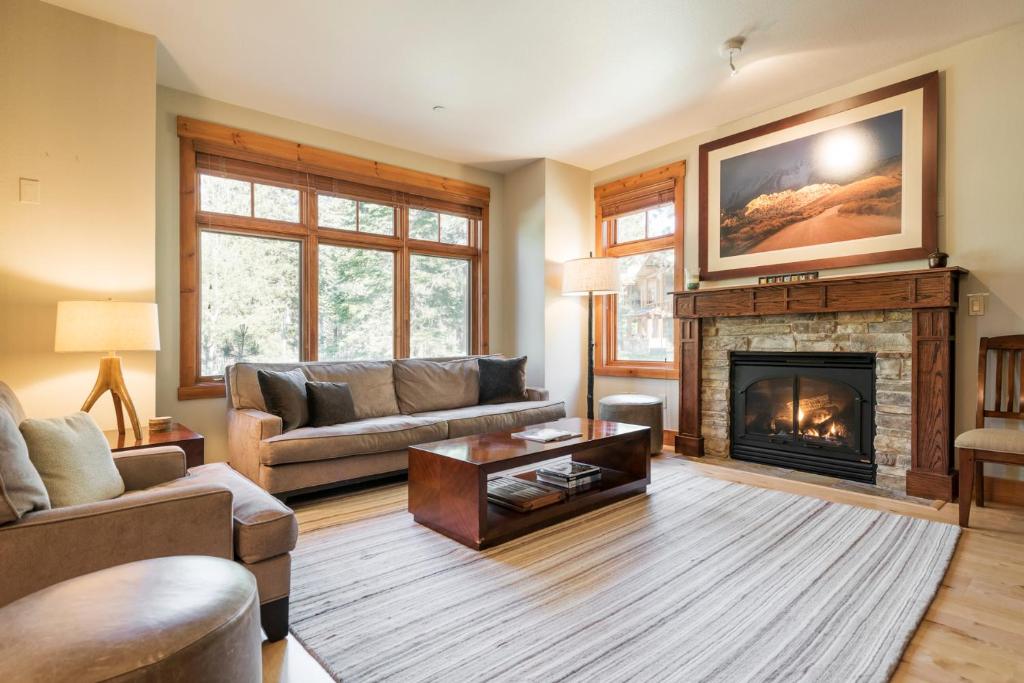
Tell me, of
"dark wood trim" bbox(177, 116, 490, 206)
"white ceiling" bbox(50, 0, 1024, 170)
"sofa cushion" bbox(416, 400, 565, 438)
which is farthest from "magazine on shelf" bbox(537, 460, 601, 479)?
"dark wood trim" bbox(177, 116, 490, 206)

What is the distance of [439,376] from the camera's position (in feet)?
14.6

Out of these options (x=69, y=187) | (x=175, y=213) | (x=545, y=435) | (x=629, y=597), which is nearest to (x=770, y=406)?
(x=545, y=435)

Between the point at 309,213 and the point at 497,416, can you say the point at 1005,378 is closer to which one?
the point at 497,416

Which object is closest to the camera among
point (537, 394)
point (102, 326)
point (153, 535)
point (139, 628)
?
point (139, 628)

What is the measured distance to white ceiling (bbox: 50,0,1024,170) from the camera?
2.81 metres

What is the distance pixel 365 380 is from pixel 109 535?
105 inches

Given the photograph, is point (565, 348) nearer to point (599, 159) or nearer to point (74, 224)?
point (599, 159)

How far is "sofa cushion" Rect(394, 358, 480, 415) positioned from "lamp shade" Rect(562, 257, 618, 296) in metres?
1.23

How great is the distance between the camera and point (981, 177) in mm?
3162

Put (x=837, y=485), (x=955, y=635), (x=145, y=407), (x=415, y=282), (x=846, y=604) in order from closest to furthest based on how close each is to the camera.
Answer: (x=955, y=635)
(x=846, y=604)
(x=145, y=407)
(x=837, y=485)
(x=415, y=282)

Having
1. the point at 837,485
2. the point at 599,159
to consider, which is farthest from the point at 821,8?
the point at 837,485

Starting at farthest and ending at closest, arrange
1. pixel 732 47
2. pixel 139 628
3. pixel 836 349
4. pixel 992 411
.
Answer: pixel 836 349 < pixel 732 47 < pixel 992 411 < pixel 139 628

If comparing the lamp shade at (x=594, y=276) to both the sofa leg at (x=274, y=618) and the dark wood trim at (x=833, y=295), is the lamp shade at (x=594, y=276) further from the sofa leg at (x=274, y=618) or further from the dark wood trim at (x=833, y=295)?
the sofa leg at (x=274, y=618)

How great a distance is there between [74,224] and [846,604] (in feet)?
13.7
